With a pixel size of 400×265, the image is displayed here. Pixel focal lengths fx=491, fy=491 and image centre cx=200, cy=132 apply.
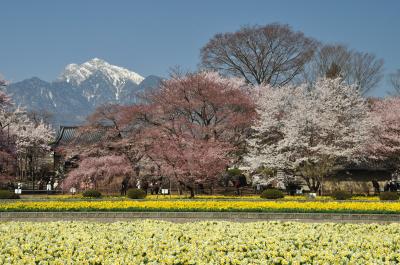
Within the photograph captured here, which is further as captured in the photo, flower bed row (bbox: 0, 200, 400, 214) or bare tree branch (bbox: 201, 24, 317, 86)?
bare tree branch (bbox: 201, 24, 317, 86)

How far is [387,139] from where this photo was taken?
36.6 m

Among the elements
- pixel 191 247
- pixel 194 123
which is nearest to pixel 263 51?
pixel 194 123

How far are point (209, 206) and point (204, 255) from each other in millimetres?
11947

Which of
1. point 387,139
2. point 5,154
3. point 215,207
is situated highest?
point 387,139

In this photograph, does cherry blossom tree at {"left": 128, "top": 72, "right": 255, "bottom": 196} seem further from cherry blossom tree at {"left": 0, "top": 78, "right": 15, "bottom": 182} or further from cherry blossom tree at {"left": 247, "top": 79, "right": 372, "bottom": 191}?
cherry blossom tree at {"left": 0, "top": 78, "right": 15, "bottom": 182}

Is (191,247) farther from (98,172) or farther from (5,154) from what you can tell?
(5,154)

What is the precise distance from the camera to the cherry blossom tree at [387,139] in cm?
3600

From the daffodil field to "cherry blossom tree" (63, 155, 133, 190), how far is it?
21.1 metres

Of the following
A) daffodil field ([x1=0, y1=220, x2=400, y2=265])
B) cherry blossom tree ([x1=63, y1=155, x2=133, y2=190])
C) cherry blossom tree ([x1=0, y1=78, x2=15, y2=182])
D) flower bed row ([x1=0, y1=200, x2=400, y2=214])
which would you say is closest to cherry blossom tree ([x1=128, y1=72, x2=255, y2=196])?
cherry blossom tree ([x1=63, y1=155, x2=133, y2=190])

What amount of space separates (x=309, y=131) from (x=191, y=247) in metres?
25.3

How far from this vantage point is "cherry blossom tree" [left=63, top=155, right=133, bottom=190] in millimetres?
34219

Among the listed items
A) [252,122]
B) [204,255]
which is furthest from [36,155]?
[204,255]

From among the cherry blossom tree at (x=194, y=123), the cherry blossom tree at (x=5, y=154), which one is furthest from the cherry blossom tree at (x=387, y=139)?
the cherry blossom tree at (x=5, y=154)

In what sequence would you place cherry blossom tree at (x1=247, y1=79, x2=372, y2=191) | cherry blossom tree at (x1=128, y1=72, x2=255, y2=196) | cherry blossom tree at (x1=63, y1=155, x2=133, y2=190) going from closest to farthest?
cherry blossom tree at (x1=128, y1=72, x2=255, y2=196)
cherry blossom tree at (x1=247, y1=79, x2=372, y2=191)
cherry blossom tree at (x1=63, y1=155, x2=133, y2=190)
